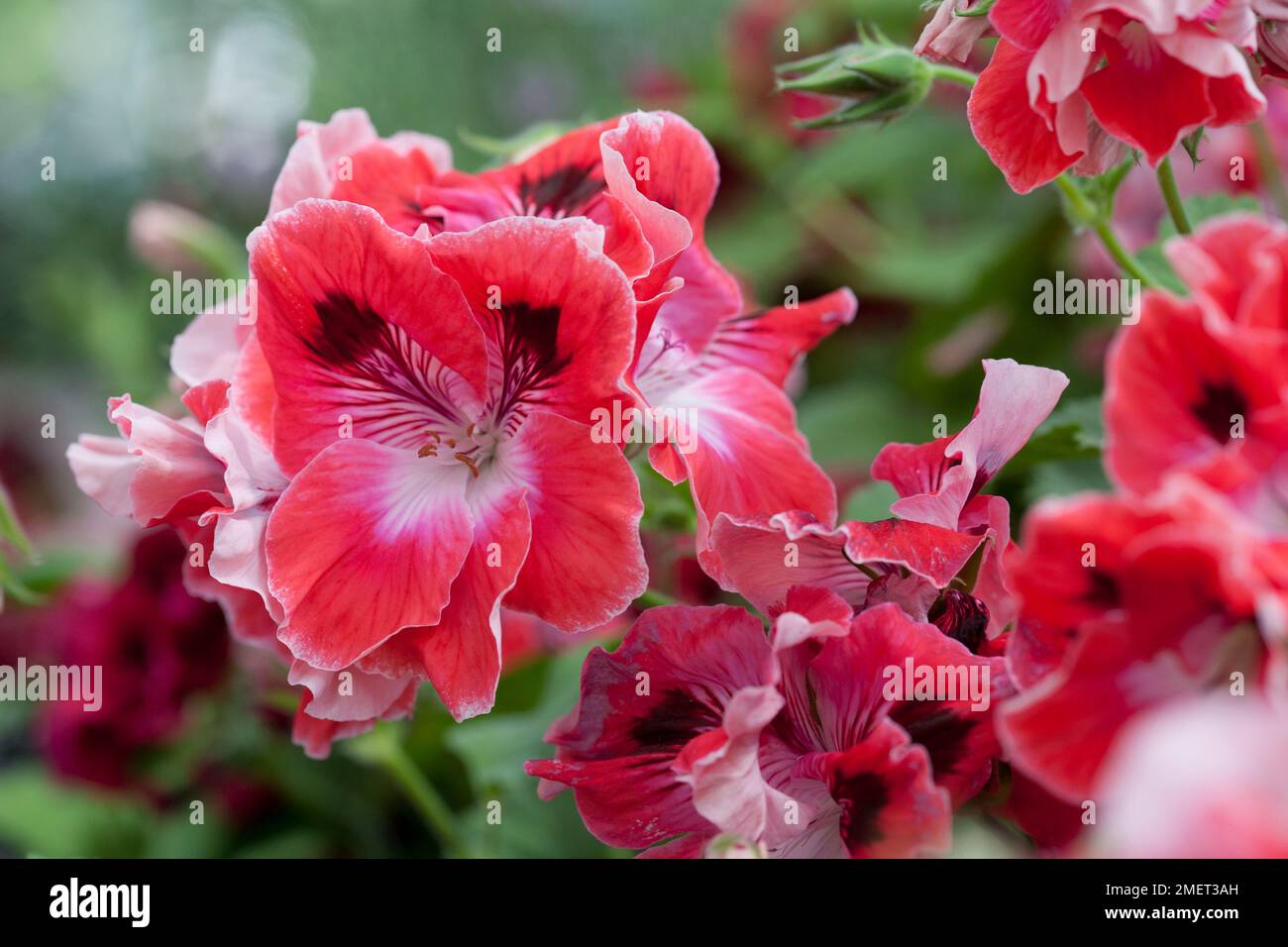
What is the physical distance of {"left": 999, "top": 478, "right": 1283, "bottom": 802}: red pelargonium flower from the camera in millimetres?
250

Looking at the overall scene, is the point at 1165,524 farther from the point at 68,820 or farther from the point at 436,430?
the point at 68,820

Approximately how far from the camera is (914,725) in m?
0.36

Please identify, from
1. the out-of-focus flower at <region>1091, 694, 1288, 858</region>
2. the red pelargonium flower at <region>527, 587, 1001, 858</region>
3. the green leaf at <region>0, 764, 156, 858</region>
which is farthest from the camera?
the green leaf at <region>0, 764, 156, 858</region>

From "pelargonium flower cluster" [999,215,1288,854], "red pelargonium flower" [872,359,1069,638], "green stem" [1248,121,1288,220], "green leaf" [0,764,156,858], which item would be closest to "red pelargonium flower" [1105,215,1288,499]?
"pelargonium flower cluster" [999,215,1288,854]

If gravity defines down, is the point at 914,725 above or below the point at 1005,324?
below

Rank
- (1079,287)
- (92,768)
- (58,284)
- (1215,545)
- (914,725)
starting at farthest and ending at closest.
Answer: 1. (58,284)
2. (92,768)
3. (1079,287)
4. (914,725)
5. (1215,545)

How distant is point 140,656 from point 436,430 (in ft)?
1.39

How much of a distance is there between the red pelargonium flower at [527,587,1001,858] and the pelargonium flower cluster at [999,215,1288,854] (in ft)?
0.22

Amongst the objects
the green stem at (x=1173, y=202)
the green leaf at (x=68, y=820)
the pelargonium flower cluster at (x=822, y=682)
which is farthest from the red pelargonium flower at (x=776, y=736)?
A: the green leaf at (x=68, y=820)

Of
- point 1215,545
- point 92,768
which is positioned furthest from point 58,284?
point 1215,545

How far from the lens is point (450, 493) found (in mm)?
426

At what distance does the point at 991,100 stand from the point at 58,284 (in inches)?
59.9

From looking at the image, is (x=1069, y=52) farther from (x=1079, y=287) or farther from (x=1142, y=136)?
(x=1079, y=287)

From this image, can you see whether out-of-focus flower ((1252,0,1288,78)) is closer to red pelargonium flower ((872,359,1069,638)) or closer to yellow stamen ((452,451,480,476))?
red pelargonium flower ((872,359,1069,638))
